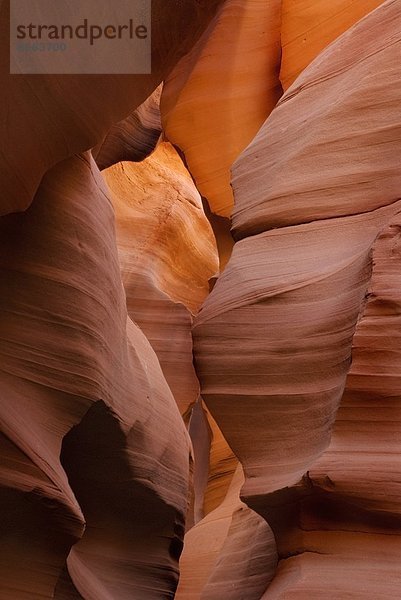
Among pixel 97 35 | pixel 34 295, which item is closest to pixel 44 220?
pixel 34 295

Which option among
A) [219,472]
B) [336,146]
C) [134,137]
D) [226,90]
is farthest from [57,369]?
[134,137]

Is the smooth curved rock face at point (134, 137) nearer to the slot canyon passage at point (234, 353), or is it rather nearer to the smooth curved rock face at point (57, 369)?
the slot canyon passage at point (234, 353)

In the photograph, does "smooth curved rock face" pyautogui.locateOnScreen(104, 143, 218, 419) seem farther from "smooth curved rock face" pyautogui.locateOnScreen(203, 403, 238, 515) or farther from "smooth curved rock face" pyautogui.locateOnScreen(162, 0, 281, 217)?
"smooth curved rock face" pyautogui.locateOnScreen(162, 0, 281, 217)

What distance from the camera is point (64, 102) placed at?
261 centimetres

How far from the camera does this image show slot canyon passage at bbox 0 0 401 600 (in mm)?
2768

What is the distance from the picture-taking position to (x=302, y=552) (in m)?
2.99

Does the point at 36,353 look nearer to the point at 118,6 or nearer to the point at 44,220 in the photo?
the point at 44,220

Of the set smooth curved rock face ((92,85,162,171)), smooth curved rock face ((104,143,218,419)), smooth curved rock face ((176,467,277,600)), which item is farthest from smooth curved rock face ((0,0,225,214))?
smooth curved rock face ((92,85,162,171))

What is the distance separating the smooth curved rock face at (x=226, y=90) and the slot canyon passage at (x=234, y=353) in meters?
1.89

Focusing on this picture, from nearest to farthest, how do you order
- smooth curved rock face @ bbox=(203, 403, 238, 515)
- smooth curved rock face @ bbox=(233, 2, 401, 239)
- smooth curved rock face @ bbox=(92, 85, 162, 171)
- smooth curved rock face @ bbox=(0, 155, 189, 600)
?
smooth curved rock face @ bbox=(0, 155, 189, 600), smooth curved rock face @ bbox=(233, 2, 401, 239), smooth curved rock face @ bbox=(203, 403, 238, 515), smooth curved rock face @ bbox=(92, 85, 162, 171)

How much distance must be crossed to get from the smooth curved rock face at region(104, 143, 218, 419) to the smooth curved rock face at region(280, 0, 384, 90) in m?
1.39
